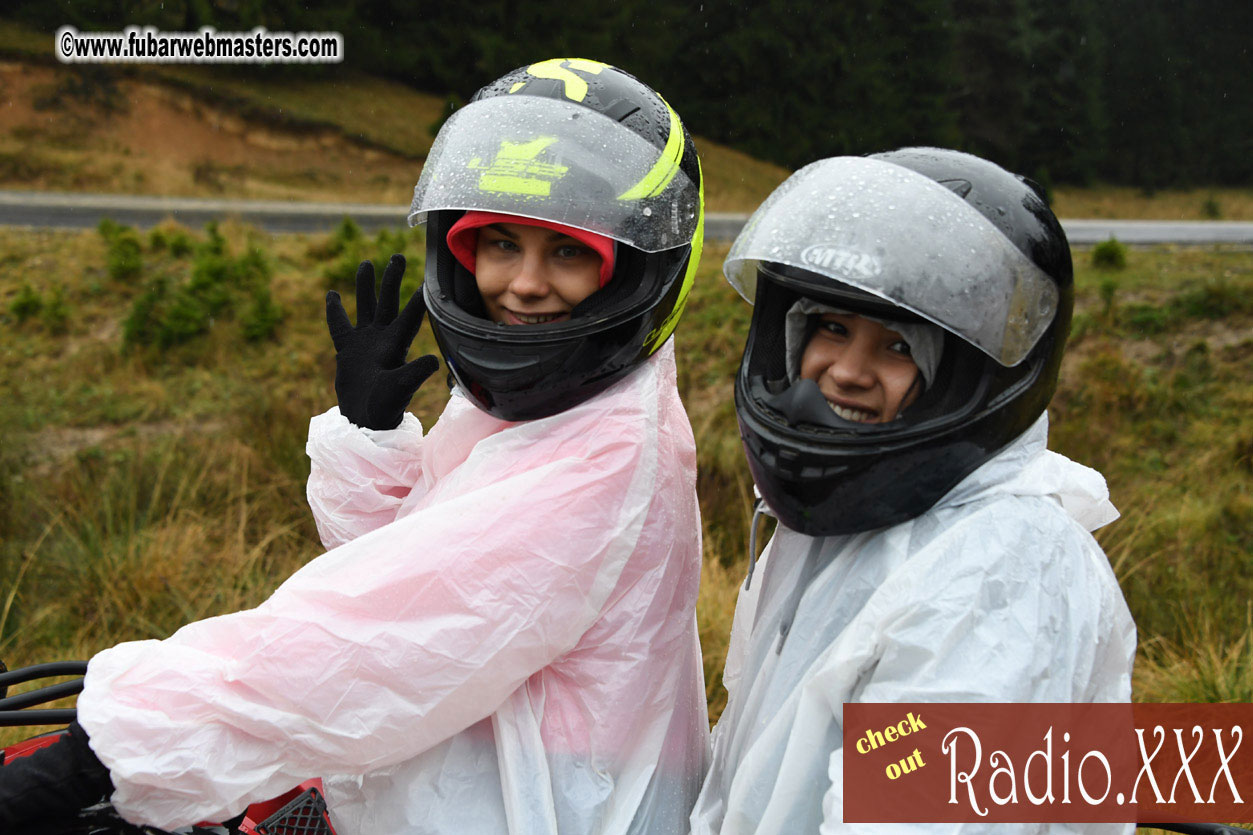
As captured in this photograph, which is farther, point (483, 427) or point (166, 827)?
point (483, 427)

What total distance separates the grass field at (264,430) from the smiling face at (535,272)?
7.77 feet

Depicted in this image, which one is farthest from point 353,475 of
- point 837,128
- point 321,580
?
point 837,128

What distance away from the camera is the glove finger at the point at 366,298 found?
2492mm

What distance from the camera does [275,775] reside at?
5.94 feet

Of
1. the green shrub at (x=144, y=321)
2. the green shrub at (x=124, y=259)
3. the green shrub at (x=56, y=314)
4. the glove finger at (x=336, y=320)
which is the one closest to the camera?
the glove finger at (x=336, y=320)

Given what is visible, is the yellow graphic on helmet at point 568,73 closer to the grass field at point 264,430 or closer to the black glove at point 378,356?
the black glove at point 378,356

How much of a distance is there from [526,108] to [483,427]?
0.63m

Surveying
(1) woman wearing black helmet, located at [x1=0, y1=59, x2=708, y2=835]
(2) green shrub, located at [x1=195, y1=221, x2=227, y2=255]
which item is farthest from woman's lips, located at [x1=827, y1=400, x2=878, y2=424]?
(2) green shrub, located at [x1=195, y1=221, x2=227, y2=255]

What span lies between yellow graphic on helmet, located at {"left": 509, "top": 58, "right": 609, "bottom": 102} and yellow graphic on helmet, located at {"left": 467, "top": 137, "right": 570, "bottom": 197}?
148 mm

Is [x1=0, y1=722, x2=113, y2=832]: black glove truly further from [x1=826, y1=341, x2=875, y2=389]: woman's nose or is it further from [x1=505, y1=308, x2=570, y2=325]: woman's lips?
[x1=826, y1=341, x2=875, y2=389]: woman's nose

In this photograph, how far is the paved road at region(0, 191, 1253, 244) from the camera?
50.2 feet

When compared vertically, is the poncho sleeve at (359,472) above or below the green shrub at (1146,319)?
above

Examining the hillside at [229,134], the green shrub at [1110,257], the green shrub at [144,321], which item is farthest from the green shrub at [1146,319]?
the hillside at [229,134]

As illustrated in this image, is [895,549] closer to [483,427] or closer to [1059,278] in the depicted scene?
[1059,278]
